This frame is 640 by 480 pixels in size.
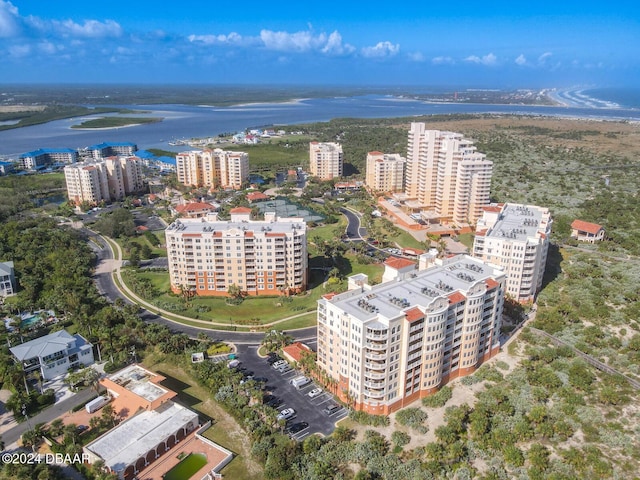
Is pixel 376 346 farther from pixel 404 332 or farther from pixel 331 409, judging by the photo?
pixel 331 409

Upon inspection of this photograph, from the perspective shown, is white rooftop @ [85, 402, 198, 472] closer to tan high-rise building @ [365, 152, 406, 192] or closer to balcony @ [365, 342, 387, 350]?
balcony @ [365, 342, 387, 350]

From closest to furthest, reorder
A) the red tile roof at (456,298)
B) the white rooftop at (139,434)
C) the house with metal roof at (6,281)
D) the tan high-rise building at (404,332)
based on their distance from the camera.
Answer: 1. the white rooftop at (139,434)
2. the tan high-rise building at (404,332)
3. the red tile roof at (456,298)
4. the house with metal roof at (6,281)

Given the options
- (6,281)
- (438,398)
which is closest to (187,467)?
(438,398)

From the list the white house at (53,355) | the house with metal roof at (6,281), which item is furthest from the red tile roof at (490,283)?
the house with metal roof at (6,281)

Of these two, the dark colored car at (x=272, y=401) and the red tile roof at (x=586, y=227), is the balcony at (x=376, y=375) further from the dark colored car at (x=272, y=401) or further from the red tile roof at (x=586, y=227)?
the red tile roof at (x=586, y=227)

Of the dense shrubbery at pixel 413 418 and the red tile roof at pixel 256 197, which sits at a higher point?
the red tile roof at pixel 256 197

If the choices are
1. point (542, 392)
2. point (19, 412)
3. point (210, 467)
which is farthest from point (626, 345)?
point (19, 412)
